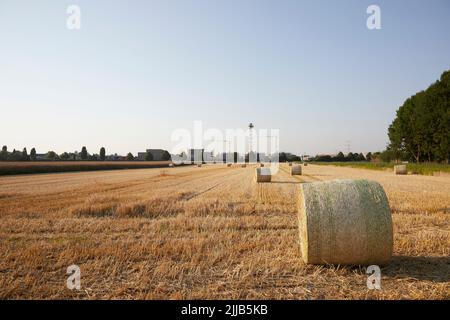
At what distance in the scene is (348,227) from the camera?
18.5 ft

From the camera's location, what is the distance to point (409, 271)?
5652mm

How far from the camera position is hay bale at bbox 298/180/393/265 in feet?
18.4

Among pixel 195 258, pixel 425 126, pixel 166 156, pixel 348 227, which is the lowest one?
pixel 195 258

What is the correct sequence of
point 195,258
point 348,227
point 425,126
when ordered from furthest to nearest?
point 425,126, point 195,258, point 348,227

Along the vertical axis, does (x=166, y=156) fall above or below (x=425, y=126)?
below

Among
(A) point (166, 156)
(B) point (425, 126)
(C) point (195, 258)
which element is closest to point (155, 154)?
(A) point (166, 156)

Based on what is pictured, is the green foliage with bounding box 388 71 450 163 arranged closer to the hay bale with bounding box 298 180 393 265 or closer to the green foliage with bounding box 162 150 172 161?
the hay bale with bounding box 298 180 393 265

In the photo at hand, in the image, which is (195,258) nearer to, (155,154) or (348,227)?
(348,227)

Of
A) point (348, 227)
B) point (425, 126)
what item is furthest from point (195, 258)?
point (425, 126)

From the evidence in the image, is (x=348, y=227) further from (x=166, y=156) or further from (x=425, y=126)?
(x=166, y=156)

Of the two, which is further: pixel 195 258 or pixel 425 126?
pixel 425 126

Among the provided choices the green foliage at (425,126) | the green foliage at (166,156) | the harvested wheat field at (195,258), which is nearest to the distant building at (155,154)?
the green foliage at (166,156)

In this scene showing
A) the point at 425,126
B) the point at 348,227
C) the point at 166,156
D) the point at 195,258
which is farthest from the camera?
the point at 166,156
